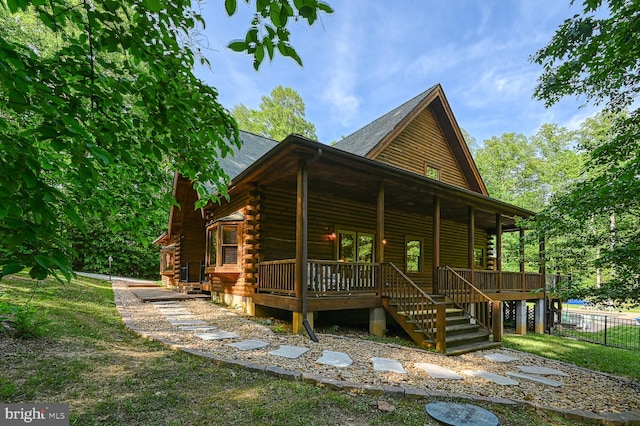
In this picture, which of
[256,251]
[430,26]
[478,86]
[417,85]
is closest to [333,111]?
[417,85]

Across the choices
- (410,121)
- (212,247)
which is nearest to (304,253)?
(212,247)

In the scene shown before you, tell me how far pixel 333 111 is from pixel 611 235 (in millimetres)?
31290

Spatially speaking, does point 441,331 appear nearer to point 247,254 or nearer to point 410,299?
A: point 410,299

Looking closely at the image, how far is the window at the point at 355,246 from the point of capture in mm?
10867

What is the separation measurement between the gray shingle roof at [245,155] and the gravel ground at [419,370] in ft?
17.2

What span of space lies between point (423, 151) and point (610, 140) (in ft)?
27.8

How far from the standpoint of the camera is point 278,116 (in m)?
27.7

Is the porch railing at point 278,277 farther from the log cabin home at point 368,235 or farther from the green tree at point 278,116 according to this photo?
the green tree at point 278,116

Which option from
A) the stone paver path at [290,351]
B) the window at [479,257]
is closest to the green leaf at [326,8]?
the stone paver path at [290,351]

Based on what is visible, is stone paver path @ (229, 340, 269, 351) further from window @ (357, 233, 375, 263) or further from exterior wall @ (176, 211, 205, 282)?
exterior wall @ (176, 211, 205, 282)

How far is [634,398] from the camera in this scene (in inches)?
185

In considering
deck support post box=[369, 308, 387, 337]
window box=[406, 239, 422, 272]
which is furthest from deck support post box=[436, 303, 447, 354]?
window box=[406, 239, 422, 272]

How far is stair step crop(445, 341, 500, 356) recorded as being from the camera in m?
6.20

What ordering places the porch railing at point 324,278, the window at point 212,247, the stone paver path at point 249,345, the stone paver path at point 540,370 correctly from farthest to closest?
the window at point 212,247 < the porch railing at point 324,278 < the stone paver path at point 540,370 < the stone paver path at point 249,345
